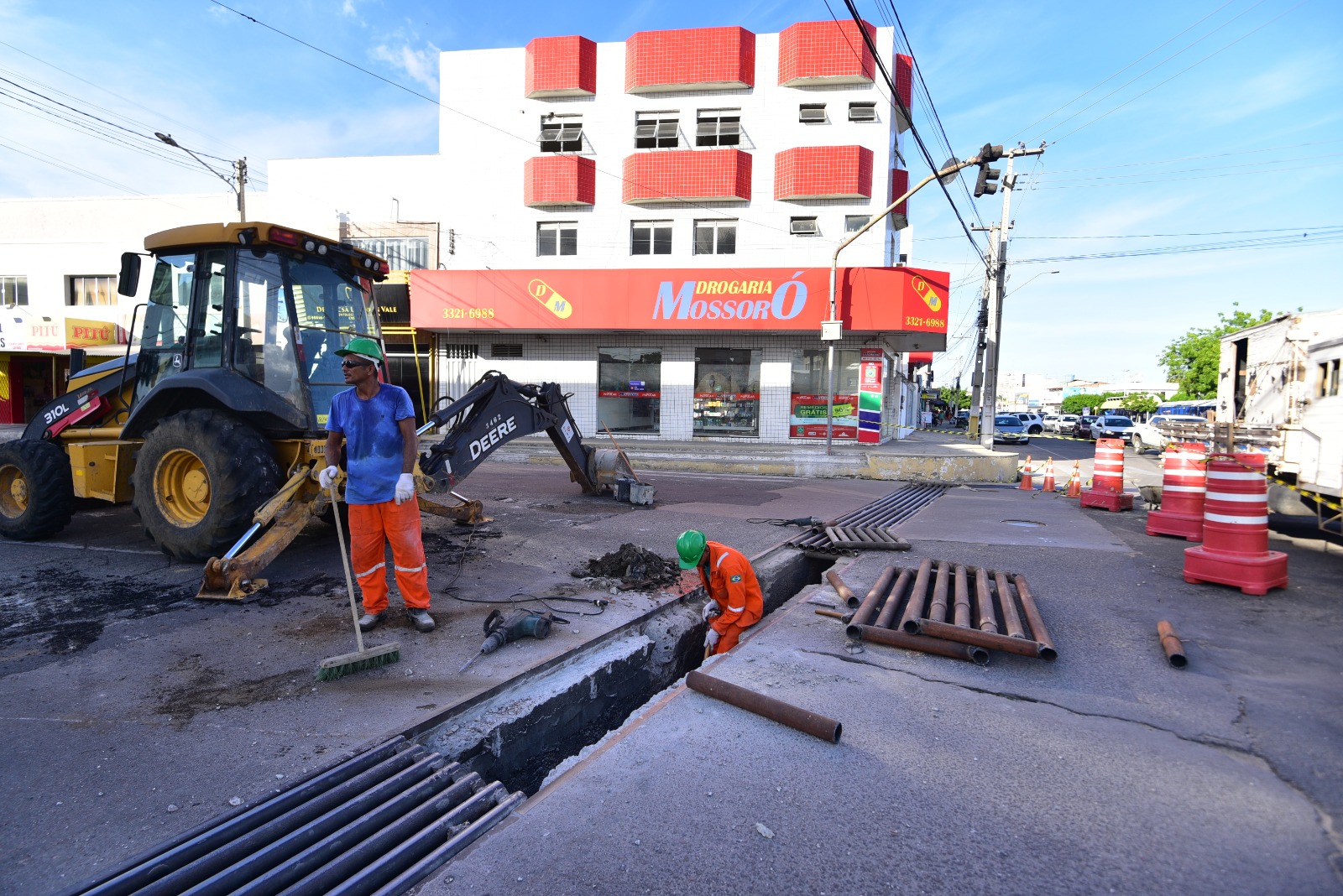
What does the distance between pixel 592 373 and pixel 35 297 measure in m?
23.5

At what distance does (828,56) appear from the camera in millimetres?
18031

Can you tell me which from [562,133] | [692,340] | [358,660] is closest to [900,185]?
[692,340]

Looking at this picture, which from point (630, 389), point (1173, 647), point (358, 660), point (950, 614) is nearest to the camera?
point (358, 660)

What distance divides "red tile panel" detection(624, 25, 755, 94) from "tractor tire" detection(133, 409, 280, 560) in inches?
679

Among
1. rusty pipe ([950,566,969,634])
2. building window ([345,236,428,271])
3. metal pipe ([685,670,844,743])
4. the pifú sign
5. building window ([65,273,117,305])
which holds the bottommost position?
metal pipe ([685,670,844,743])

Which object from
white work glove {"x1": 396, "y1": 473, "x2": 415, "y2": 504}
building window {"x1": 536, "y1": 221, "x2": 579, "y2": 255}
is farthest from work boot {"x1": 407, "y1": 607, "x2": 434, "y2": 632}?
building window {"x1": 536, "y1": 221, "x2": 579, "y2": 255}

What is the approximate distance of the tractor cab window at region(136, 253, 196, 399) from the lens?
5.93 metres

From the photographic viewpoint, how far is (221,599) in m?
4.77

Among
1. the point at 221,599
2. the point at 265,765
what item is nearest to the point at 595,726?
the point at 265,765

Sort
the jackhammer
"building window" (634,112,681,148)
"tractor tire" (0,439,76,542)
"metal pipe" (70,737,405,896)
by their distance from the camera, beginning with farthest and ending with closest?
"building window" (634,112,681,148)
"tractor tire" (0,439,76,542)
the jackhammer
"metal pipe" (70,737,405,896)

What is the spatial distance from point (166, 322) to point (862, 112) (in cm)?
1811

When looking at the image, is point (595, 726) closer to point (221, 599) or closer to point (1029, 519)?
point (221, 599)

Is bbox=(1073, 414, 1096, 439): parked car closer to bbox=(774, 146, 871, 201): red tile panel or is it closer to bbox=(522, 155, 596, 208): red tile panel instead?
bbox=(774, 146, 871, 201): red tile panel

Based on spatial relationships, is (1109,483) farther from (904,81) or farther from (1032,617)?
(904,81)
